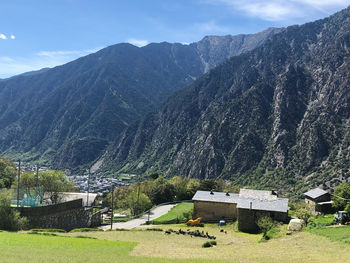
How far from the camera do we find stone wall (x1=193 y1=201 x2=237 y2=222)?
2982 inches

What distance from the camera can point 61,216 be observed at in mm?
64375

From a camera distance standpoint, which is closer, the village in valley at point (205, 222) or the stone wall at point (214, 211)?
the village in valley at point (205, 222)

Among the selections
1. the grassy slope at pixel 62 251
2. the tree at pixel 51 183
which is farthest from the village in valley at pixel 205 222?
the grassy slope at pixel 62 251

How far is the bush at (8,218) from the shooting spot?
53.5 metres

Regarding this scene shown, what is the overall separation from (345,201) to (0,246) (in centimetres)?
5800

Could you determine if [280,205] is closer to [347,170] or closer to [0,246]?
[0,246]

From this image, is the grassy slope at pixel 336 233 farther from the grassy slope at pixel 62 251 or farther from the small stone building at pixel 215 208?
the small stone building at pixel 215 208

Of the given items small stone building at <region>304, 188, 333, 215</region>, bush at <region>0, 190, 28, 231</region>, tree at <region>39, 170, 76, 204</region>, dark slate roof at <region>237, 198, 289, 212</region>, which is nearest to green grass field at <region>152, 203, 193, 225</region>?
dark slate roof at <region>237, 198, 289, 212</region>

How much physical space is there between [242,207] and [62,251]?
122ft

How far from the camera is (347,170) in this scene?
177875mm

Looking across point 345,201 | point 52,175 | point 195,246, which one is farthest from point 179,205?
point 195,246

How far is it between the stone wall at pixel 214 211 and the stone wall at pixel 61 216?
2277 centimetres

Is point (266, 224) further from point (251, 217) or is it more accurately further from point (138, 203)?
point (138, 203)

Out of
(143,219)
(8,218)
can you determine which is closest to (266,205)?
(143,219)
